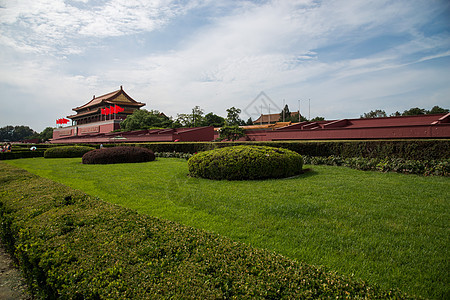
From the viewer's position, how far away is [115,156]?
9.94 metres

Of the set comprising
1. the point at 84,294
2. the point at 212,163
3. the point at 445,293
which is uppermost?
the point at 212,163

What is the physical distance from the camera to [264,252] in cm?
→ 167

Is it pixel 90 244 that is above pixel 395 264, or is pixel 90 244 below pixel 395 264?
above

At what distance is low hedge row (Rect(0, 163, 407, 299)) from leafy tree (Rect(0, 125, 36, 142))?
90.2 m

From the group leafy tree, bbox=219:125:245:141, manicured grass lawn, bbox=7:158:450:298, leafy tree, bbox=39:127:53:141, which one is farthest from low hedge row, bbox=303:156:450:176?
leafy tree, bbox=39:127:53:141

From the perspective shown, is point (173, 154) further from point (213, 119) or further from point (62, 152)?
point (213, 119)

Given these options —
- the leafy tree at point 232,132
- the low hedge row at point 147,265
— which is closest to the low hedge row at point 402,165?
the low hedge row at point 147,265

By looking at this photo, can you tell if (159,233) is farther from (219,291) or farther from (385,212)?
(385,212)

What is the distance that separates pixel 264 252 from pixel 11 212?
9.48ft

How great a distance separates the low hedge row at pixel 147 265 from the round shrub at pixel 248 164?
10.9 ft

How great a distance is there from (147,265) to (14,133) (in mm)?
94857

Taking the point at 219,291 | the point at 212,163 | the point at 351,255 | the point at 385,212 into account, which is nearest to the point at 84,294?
the point at 219,291

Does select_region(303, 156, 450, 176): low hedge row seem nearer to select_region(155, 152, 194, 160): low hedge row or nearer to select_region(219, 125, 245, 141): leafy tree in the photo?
select_region(155, 152, 194, 160): low hedge row

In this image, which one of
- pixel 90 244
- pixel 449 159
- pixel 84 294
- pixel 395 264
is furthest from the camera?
pixel 449 159
